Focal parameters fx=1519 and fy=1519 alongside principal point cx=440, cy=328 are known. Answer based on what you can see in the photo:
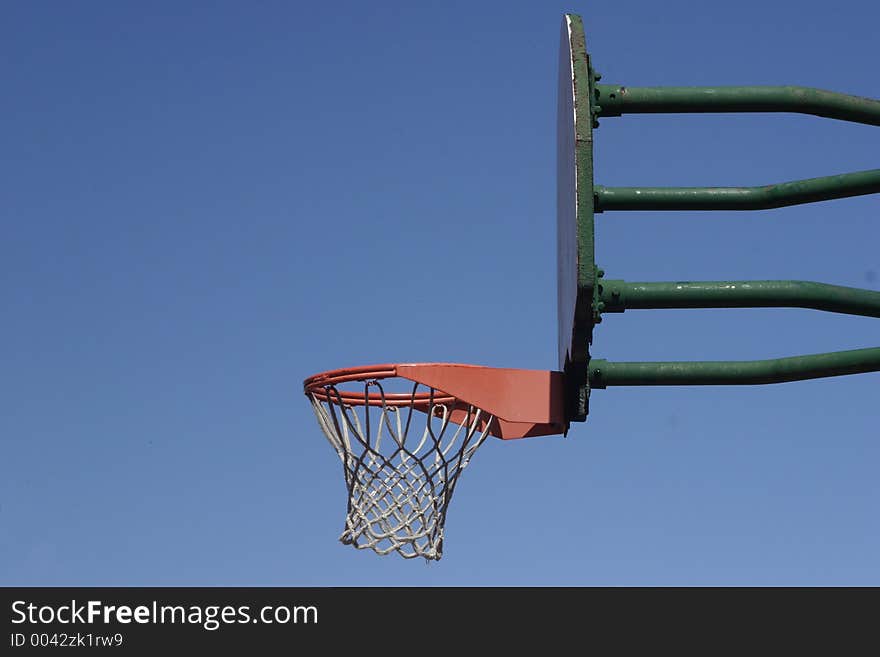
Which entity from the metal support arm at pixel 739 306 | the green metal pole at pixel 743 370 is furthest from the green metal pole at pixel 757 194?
the green metal pole at pixel 743 370

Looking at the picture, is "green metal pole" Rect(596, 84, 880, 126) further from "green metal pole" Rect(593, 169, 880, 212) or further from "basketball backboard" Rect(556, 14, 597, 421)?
"green metal pole" Rect(593, 169, 880, 212)

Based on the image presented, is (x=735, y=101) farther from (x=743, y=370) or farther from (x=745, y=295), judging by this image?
(x=743, y=370)

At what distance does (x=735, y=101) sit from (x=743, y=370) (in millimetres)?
1647

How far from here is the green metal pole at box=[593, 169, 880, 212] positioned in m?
9.24

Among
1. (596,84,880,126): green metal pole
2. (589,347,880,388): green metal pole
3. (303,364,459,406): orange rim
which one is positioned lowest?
(589,347,880,388): green metal pole

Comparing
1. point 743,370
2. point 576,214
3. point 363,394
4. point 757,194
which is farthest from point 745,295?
point 363,394

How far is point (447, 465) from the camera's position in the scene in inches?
410

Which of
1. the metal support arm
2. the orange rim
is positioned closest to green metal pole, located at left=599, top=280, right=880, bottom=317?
the metal support arm

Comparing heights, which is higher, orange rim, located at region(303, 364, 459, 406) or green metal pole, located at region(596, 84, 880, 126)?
green metal pole, located at region(596, 84, 880, 126)

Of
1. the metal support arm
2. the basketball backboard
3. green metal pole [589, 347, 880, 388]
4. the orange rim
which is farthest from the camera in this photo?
the orange rim

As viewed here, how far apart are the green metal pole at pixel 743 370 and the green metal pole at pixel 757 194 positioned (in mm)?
964

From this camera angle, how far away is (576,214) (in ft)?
28.6

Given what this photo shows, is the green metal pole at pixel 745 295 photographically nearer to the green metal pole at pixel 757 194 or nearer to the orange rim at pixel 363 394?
the green metal pole at pixel 757 194

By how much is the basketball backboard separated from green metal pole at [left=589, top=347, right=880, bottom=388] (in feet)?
0.97
